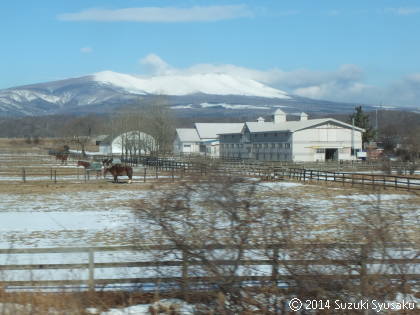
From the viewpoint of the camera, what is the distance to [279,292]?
825 centimetres

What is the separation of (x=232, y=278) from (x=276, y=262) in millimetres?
762

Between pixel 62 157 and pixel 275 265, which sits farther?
pixel 62 157

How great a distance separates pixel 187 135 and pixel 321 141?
3950 cm

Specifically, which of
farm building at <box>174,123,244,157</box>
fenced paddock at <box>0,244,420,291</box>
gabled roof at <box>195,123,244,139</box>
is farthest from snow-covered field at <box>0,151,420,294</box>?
gabled roof at <box>195,123,244,139</box>

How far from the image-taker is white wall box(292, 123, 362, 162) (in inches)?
2921

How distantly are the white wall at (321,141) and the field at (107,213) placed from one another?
3680cm

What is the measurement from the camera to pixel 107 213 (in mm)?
22047

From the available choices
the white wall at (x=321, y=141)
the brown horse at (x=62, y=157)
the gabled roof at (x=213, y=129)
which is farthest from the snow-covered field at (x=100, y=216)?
the gabled roof at (x=213, y=129)

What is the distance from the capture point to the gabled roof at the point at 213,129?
10806cm

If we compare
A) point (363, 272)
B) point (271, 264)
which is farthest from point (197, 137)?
point (363, 272)

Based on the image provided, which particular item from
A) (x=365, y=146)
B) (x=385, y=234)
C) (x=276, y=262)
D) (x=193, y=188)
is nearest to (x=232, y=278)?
(x=276, y=262)

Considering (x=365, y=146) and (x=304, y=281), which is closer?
(x=304, y=281)

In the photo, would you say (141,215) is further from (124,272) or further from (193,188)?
(124,272)

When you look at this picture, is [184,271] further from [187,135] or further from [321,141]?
[187,135]
